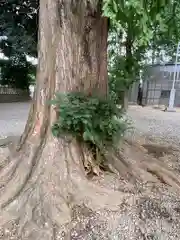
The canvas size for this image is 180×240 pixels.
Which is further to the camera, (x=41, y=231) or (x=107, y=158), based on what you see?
(x=107, y=158)

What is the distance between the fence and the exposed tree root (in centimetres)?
1023

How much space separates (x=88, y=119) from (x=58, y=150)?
50cm

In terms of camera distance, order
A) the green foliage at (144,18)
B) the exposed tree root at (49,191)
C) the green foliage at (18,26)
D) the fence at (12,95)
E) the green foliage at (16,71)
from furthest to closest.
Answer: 1. the fence at (12,95)
2. the green foliage at (16,71)
3. the green foliage at (18,26)
4. the exposed tree root at (49,191)
5. the green foliage at (144,18)

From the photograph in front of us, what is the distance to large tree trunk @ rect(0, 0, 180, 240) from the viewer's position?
9.75 ft

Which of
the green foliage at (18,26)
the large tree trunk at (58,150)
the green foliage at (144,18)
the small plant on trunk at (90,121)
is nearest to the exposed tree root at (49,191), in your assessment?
the large tree trunk at (58,150)

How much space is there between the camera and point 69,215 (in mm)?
2969

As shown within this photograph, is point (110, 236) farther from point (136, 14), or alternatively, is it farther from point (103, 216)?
point (136, 14)

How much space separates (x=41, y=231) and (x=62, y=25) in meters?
2.16

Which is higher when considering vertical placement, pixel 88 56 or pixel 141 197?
pixel 88 56

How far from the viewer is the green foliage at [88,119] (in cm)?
324

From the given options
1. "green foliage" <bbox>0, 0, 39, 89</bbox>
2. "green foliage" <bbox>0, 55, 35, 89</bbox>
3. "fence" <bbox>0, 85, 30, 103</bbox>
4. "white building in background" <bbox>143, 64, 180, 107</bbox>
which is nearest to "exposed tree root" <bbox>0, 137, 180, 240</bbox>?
"green foliage" <bbox>0, 0, 39, 89</bbox>

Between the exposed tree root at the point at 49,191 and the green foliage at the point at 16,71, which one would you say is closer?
the exposed tree root at the point at 49,191

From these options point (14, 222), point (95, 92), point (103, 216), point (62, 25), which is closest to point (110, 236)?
point (103, 216)

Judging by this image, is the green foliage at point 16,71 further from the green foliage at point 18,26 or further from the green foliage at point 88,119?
the green foliage at point 88,119
